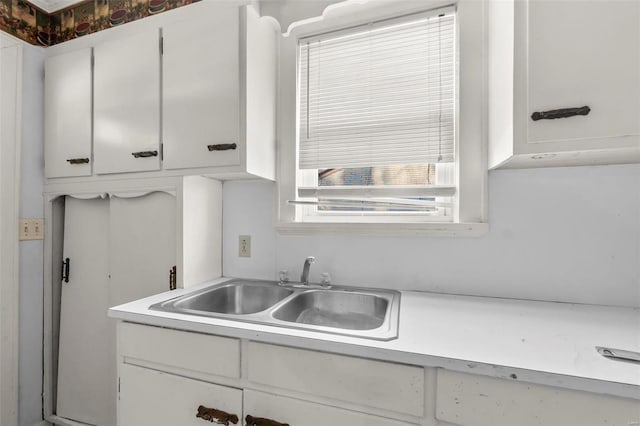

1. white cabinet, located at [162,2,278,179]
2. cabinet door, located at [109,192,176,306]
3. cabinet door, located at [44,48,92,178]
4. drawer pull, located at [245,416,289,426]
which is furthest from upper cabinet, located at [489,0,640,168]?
cabinet door, located at [44,48,92,178]

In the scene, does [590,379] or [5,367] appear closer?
[590,379]

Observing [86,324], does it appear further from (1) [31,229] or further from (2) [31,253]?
(1) [31,229]

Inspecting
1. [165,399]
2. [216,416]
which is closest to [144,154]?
[165,399]

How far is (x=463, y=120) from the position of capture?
4.33 ft

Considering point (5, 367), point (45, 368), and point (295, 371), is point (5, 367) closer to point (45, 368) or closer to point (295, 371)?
point (45, 368)

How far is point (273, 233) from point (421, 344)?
0.98 meters

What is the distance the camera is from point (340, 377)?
0.85 meters

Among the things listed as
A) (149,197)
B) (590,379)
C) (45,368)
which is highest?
(149,197)

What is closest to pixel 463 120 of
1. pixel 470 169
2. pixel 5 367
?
pixel 470 169

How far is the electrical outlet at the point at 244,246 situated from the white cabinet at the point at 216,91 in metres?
0.41

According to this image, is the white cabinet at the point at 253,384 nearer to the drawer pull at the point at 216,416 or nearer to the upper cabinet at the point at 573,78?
the drawer pull at the point at 216,416

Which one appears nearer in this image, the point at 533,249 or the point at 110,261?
the point at 533,249

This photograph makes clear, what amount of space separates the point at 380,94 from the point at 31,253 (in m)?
2.12

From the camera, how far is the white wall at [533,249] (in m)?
1.14
